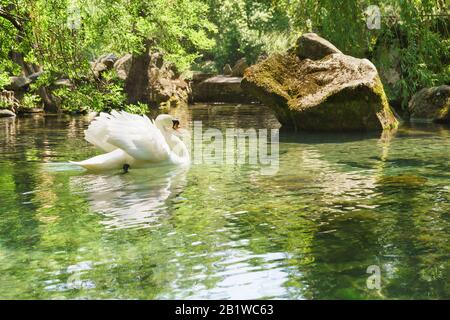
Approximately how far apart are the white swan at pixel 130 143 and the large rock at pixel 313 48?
7298mm

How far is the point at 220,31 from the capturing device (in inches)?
1642

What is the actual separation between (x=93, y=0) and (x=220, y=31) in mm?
30233

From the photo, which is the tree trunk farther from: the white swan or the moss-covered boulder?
the white swan

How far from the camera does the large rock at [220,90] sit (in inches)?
1325

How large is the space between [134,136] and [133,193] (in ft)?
5.00

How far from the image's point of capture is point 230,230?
6523 mm

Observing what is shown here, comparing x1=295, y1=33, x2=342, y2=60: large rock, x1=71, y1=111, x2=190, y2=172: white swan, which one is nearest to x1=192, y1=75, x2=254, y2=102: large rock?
x1=295, y1=33, x2=342, y2=60: large rock

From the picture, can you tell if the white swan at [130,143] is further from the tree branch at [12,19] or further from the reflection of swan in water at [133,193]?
the tree branch at [12,19]

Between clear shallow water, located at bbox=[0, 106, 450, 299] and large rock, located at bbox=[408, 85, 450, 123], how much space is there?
776 centimetres

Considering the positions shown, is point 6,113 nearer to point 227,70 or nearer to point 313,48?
point 313,48

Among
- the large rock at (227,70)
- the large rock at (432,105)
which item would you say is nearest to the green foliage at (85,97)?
the large rock at (432,105)

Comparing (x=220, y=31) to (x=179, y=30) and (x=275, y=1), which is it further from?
(x=275, y=1)

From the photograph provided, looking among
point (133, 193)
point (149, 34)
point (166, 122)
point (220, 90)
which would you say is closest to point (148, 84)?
point (220, 90)
